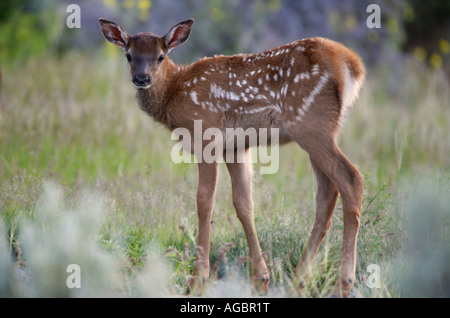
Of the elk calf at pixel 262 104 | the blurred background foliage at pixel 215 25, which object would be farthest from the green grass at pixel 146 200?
the blurred background foliage at pixel 215 25

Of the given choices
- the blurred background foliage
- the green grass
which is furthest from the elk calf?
the blurred background foliage

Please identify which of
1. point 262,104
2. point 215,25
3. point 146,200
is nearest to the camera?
point 262,104

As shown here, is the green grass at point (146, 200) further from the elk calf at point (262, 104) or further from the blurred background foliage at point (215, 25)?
the blurred background foliage at point (215, 25)

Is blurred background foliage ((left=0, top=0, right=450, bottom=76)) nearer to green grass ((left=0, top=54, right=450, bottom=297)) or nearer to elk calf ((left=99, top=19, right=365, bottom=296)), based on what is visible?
green grass ((left=0, top=54, right=450, bottom=297))

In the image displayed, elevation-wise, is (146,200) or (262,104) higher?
(262,104)

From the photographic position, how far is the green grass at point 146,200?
4.67 metres

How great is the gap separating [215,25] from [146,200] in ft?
27.3

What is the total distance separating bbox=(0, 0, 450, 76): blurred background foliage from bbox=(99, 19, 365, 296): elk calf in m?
7.46

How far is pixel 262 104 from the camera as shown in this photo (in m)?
5.66

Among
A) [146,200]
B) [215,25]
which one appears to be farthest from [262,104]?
[215,25]

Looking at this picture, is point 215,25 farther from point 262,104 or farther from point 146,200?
point 262,104

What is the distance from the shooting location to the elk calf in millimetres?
5363
